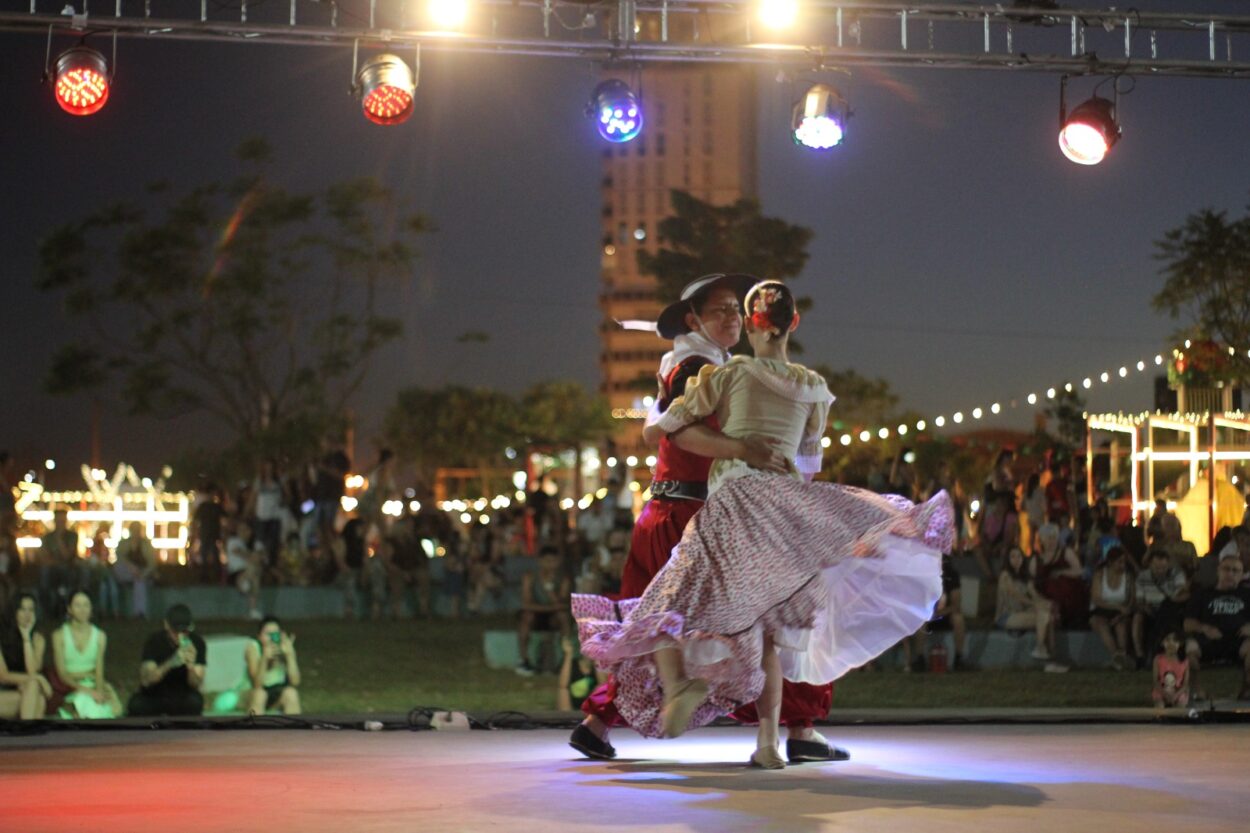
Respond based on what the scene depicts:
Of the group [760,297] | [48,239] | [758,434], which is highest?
[48,239]

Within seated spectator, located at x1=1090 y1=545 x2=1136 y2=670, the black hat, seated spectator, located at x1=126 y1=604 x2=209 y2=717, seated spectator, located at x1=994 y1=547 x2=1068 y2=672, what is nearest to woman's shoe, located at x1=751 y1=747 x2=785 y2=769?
the black hat

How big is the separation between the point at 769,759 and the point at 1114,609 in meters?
7.73

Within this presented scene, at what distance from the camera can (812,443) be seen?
571 centimetres

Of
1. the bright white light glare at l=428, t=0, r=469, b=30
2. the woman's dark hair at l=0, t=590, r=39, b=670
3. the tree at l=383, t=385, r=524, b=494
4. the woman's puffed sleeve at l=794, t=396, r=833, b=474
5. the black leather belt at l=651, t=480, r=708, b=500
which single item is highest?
the tree at l=383, t=385, r=524, b=494

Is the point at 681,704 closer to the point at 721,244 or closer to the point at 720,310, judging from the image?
the point at 720,310

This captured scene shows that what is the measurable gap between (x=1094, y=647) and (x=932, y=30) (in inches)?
196

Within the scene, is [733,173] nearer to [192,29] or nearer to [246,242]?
[246,242]

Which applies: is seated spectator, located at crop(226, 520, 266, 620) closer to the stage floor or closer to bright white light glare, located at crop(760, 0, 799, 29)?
bright white light glare, located at crop(760, 0, 799, 29)

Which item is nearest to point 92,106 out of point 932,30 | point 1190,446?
point 932,30

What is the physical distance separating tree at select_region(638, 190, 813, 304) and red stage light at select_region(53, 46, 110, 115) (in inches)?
727

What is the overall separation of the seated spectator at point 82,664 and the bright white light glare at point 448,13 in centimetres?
376

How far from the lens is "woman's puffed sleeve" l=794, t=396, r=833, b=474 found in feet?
18.6


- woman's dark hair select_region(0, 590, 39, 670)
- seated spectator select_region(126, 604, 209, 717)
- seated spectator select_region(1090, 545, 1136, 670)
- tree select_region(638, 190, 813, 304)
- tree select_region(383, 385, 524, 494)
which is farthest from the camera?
tree select_region(383, 385, 524, 494)

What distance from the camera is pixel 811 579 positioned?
5.32 metres
